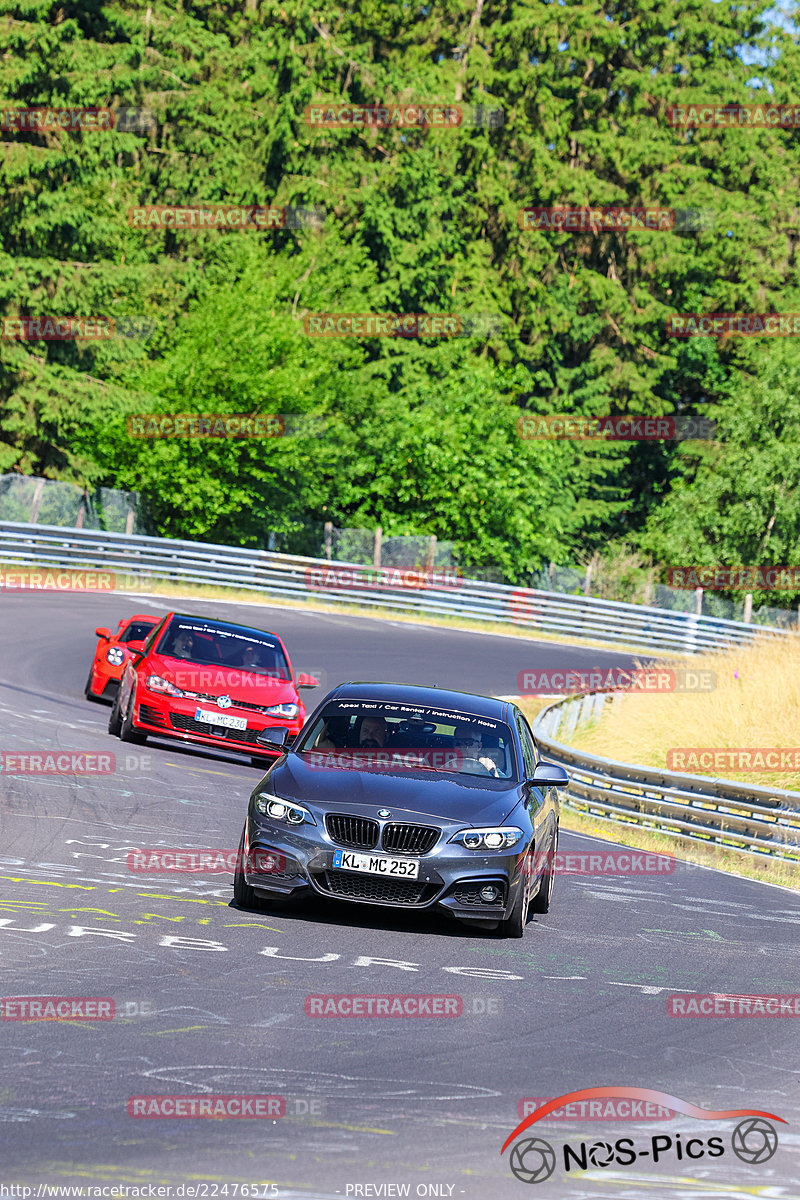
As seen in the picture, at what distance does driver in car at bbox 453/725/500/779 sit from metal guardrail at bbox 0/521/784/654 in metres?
26.7

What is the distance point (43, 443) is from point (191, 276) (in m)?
9.98

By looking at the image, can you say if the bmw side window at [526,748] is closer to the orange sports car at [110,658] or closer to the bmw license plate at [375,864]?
the bmw license plate at [375,864]

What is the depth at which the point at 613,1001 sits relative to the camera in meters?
8.16

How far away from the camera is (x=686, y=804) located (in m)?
16.9

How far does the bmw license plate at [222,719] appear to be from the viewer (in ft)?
55.5

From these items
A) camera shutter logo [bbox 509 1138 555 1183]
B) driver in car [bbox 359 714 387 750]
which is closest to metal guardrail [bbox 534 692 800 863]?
driver in car [bbox 359 714 387 750]

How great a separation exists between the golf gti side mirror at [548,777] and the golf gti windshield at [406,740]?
0.51 ft

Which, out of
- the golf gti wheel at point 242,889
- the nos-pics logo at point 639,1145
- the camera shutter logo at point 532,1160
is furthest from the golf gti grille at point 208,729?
the camera shutter logo at point 532,1160

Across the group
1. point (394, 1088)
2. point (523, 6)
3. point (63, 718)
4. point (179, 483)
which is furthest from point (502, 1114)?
point (523, 6)

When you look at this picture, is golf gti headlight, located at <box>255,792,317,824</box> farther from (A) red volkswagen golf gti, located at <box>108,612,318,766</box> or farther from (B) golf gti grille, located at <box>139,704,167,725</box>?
(B) golf gti grille, located at <box>139,704,167,725</box>

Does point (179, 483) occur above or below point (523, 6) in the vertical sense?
below

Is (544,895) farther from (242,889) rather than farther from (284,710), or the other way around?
(284,710)

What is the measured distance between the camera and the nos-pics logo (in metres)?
5.37

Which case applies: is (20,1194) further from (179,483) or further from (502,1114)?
(179,483)
